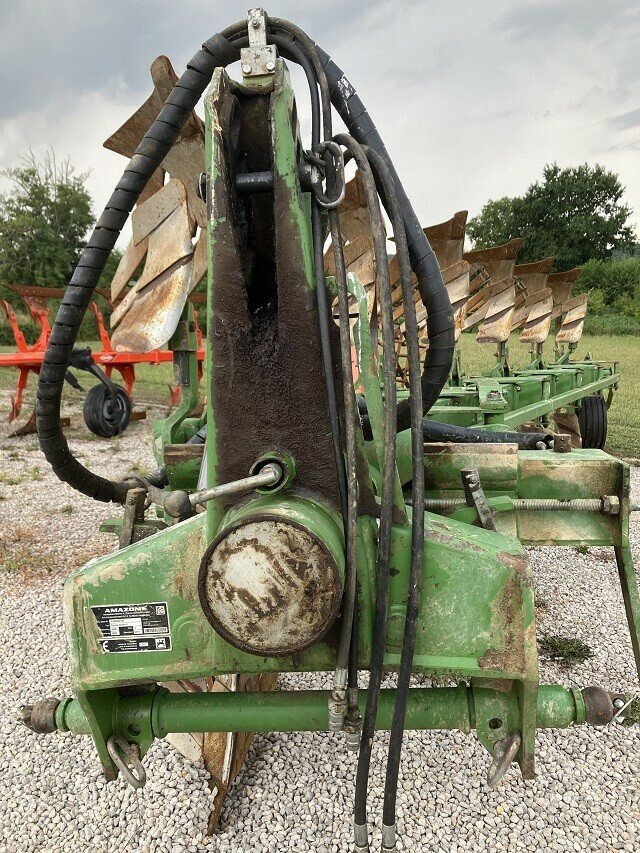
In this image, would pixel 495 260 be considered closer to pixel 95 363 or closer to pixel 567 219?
pixel 95 363

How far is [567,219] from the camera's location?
43500mm

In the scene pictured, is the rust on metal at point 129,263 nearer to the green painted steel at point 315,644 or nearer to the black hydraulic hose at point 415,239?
the black hydraulic hose at point 415,239

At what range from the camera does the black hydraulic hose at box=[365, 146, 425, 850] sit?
1317mm

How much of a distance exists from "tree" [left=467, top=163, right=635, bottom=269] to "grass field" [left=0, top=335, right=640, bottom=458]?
60.3 ft

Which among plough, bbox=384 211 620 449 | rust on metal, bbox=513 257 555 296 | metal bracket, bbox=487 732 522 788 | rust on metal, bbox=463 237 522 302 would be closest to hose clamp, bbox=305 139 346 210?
metal bracket, bbox=487 732 522 788

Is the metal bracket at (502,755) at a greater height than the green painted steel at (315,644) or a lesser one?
lesser

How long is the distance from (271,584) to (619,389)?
15.5 metres

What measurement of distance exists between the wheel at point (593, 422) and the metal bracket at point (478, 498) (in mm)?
7160

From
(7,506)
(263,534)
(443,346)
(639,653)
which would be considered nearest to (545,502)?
(639,653)

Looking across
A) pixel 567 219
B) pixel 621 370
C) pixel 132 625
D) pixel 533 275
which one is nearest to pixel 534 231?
pixel 567 219

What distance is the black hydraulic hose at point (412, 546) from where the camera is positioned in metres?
1.32

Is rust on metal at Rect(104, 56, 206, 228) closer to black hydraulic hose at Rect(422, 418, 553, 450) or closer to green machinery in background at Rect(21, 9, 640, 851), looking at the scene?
green machinery in background at Rect(21, 9, 640, 851)

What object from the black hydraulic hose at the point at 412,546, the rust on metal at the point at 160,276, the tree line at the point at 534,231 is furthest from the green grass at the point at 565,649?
the tree line at the point at 534,231

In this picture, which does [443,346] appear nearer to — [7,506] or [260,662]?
[260,662]
